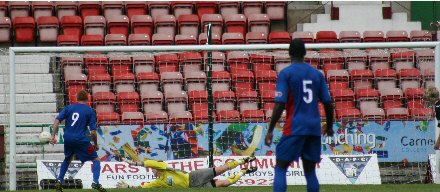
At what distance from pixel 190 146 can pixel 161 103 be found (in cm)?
128

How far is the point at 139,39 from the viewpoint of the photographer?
21000 mm

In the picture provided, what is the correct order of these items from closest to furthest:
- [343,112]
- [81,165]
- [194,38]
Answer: [81,165] < [343,112] < [194,38]

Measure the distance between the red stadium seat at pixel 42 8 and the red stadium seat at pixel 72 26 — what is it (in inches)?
29.0

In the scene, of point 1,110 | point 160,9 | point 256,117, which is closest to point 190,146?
point 256,117

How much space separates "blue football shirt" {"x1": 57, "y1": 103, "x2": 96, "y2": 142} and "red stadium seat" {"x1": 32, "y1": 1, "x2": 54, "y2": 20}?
29.4 feet

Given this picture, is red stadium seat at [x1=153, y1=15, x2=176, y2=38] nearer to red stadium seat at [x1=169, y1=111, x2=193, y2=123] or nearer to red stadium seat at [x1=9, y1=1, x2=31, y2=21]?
red stadium seat at [x1=9, y1=1, x2=31, y2=21]

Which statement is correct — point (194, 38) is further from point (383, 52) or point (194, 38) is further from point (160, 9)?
point (383, 52)

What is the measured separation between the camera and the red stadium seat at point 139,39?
827 inches

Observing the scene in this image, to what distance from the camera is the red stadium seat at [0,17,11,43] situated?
846 inches

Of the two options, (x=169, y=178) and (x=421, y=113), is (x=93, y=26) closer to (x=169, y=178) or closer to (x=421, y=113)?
(x=169, y=178)

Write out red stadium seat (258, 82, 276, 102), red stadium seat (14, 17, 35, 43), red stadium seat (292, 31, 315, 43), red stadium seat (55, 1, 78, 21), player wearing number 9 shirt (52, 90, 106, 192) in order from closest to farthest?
player wearing number 9 shirt (52, 90, 106, 192)
red stadium seat (258, 82, 276, 102)
red stadium seat (292, 31, 315, 43)
red stadium seat (14, 17, 35, 43)
red stadium seat (55, 1, 78, 21)

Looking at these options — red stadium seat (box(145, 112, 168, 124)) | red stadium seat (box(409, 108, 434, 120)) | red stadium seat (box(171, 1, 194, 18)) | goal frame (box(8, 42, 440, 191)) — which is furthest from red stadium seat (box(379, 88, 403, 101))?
red stadium seat (box(171, 1, 194, 18))

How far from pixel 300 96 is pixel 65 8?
1380 centimetres

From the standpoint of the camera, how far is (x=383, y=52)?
58.6 feet
